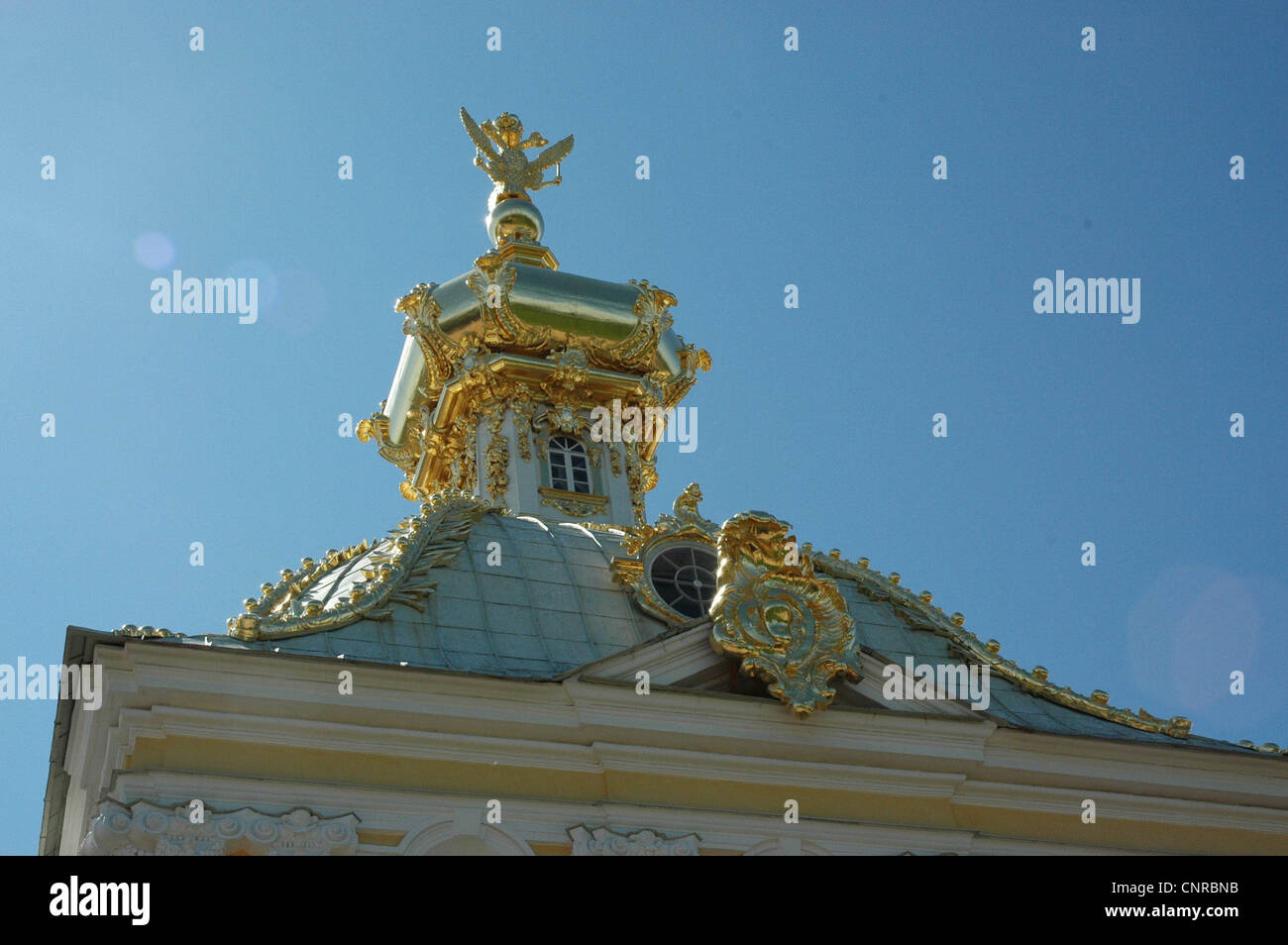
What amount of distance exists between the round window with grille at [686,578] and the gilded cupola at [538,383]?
426 centimetres

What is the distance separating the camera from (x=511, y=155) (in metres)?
26.6

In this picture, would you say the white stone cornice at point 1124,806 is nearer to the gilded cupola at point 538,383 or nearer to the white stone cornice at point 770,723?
the white stone cornice at point 770,723

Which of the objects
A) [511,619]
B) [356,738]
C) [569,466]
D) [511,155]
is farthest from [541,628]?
[511,155]

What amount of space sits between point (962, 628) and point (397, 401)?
369 inches

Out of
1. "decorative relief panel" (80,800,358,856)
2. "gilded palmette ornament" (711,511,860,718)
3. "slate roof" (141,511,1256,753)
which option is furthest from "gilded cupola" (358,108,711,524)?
"decorative relief panel" (80,800,358,856)

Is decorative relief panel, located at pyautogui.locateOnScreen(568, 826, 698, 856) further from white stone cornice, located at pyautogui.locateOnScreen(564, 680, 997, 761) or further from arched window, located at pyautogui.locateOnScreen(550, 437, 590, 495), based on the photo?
arched window, located at pyautogui.locateOnScreen(550, 437, 590, 495)

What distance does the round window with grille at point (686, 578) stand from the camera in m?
16.8

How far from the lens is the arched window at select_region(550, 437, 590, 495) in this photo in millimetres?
21984

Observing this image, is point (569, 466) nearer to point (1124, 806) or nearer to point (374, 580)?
point (374, 580)

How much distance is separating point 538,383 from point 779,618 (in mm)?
8337

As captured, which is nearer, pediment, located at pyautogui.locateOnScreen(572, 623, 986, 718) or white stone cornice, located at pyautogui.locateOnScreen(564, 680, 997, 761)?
white stone cornice, located at pyautogui.locateOnScreen(564, 680, 997, 761)

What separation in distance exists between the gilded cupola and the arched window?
2 centimetres
